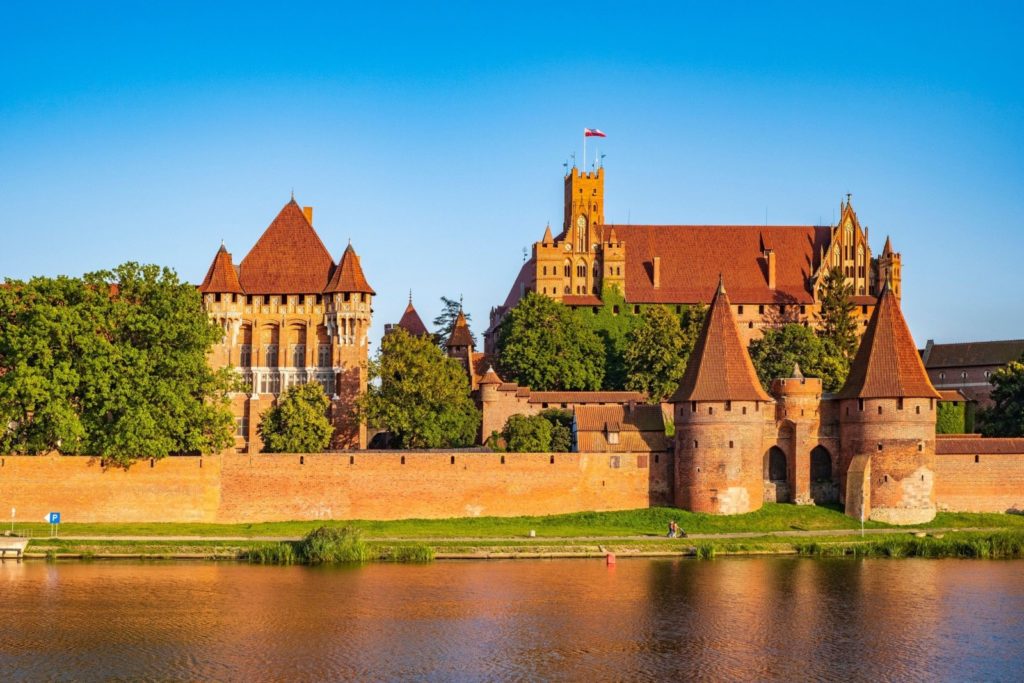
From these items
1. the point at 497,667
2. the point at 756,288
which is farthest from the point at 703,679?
the point at 756,288

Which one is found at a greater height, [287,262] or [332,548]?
[287,262]

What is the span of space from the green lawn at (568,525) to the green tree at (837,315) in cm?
1910

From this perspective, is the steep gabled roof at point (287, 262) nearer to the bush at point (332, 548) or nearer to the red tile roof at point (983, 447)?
the bush at point (332, 548)

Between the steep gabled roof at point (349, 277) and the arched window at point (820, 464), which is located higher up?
the steep gabled roof at point (349, 277)

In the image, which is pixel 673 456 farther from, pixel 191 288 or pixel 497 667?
pixel 497 667

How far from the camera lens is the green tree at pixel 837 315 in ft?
225

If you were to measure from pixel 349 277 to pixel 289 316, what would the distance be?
333 cm

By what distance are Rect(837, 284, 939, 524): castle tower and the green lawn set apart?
0.87m

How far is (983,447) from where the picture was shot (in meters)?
49.6

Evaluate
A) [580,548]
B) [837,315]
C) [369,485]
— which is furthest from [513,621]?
[837,315]

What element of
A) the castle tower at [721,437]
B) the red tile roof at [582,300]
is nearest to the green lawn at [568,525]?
the castle tower at [721,437]

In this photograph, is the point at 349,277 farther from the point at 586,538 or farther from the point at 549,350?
the point at 586,538

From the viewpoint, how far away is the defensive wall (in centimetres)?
4650

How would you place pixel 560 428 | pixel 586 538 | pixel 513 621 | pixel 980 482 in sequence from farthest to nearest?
1. pixel 560 428
2. pixel 980 482
3. pixel 586 538
4. pixel 513 621
